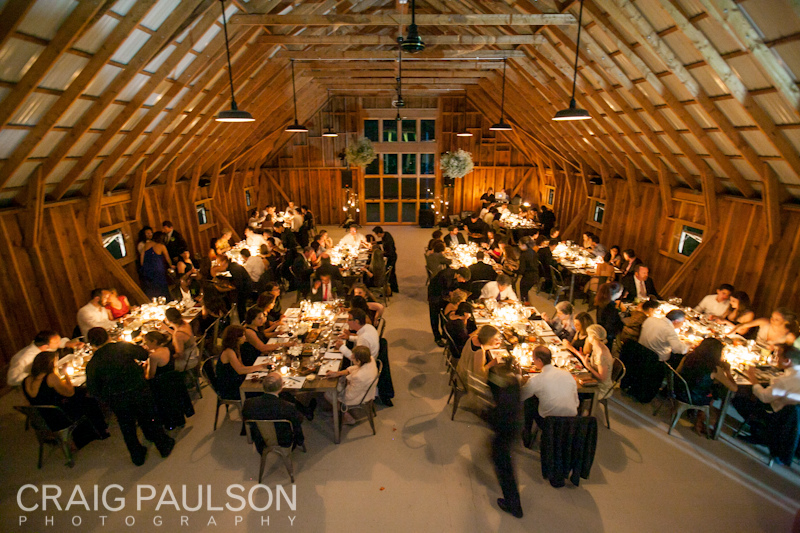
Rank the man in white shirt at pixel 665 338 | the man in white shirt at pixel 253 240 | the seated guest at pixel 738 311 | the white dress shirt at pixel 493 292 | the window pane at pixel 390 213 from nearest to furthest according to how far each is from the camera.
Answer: the man in white shirt at pixel 665 338
the seated guest at pixel 738 311
the white dress shirt at pixel 493 292
the man in white shirt at pixel 253 240
the window pane at pixel 390 213

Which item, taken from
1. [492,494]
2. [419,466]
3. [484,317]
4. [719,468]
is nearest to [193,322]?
[419,466]

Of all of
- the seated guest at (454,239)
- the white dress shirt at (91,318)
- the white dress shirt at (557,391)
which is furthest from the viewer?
the seated guest at (454,239)

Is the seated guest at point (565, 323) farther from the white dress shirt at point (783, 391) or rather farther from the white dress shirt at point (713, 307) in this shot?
the white dress shirt at point (713, 307)

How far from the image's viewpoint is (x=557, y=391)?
4.46 m

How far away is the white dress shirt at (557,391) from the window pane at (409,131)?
15199 millimetres

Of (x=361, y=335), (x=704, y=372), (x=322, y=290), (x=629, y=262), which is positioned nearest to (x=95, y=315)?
(x=322, y=290)

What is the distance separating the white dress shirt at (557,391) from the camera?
4457 millimetres

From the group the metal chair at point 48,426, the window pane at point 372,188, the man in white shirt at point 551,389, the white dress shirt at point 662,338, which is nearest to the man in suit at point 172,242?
the metal chair at point 48,426

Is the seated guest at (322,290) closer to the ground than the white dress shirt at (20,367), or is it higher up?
higher up

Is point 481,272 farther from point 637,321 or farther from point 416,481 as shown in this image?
point 416,481

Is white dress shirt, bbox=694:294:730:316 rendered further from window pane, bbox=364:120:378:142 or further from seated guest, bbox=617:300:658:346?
window pane, bbox=364:120:378:142

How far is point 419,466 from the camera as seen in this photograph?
504 centimetres

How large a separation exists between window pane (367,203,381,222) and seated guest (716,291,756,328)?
14.5 m

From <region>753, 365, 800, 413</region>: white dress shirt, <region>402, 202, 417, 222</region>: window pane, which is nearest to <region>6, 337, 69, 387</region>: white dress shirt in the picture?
<region>753, 365, 800, 413</region>: white dress shirt
